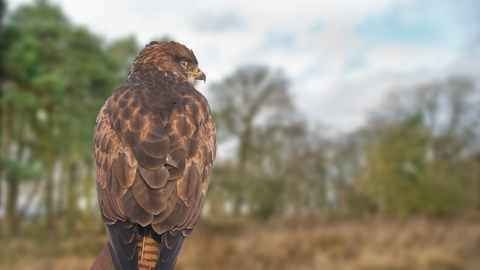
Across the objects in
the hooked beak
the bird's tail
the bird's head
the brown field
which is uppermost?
the brown field

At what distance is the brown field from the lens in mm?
21453

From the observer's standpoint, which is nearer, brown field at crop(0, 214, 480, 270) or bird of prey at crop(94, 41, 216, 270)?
bird of prey at crop(94, 41, 216, 270)

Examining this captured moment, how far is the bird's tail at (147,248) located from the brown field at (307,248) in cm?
1782

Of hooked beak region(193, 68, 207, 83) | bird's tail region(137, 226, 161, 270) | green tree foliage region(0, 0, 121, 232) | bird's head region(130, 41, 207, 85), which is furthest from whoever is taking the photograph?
green tree foliage region(0, 0, 121, 232)

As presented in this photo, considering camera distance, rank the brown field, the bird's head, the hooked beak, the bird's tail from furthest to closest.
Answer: the brown field, the hooked beak, the bird's head, the bird's tail

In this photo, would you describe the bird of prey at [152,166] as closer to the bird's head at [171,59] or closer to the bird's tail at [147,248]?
the bird's tail at [147,248]

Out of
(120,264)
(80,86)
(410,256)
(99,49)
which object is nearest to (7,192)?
(80,86)

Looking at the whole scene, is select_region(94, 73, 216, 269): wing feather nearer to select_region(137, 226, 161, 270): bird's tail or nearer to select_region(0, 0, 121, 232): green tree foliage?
select_region(137, 226, 161, 270): bird's tail

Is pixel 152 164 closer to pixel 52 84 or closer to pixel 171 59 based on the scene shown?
pixel 171 59

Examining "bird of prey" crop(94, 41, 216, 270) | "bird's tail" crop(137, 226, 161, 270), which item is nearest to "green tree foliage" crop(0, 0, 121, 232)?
"bird of prey" crop(94, 41, 216, 270)

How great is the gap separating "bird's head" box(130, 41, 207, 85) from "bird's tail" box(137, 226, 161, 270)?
161cm

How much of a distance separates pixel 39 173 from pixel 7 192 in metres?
6.57

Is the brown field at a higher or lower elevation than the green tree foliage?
lower

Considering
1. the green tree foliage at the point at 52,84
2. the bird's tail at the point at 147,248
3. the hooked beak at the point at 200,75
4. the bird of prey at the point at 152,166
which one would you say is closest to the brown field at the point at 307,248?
the green tree foliage at the point at 52,84
